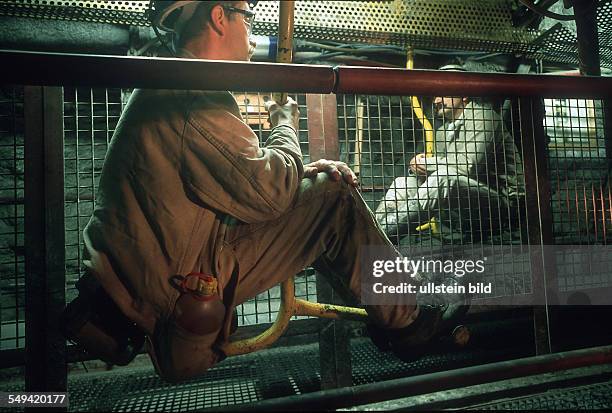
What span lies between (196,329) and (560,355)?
150cm

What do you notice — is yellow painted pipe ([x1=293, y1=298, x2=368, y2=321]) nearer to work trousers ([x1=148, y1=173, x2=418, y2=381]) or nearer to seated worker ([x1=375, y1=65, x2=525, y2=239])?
work trousers ([x1=148, y1=173, x2=418, y2=381])

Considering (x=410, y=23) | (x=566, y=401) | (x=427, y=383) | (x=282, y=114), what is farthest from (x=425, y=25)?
(x=427, y=383)

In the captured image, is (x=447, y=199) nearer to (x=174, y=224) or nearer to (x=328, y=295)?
(x=328, y=295)

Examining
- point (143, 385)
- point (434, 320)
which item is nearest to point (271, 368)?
point (143, 385)

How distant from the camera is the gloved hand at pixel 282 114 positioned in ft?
6.57

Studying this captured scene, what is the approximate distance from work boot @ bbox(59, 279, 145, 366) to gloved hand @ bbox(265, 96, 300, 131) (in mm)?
1214

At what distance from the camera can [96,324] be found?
166 centimetres

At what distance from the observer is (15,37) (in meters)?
3.96

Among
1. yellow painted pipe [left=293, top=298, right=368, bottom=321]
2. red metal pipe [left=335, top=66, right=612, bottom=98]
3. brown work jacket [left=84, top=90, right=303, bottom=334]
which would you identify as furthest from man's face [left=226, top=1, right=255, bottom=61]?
yellow painted pipe [left=293, top=298, right=368, bottom=321]

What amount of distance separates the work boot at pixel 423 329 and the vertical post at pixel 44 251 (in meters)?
1.64

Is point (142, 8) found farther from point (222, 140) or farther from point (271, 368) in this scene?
point (271, 368)

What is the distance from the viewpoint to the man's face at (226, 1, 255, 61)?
1917mm

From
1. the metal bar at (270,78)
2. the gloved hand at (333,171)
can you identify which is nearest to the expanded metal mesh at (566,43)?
the metal bar at (270,78)

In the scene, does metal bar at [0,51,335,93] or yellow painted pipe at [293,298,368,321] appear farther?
yellow painted pipe at [293,298,368,321]
